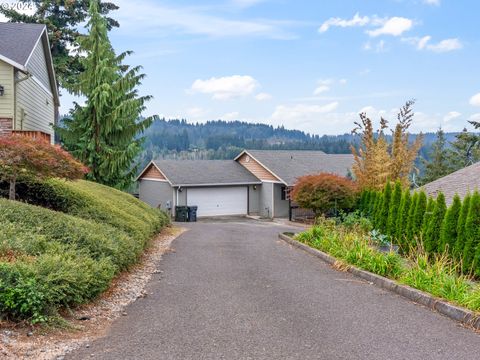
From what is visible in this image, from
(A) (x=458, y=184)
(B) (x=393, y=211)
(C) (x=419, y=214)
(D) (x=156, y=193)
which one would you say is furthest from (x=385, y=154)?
(D) (x=156, y=193)

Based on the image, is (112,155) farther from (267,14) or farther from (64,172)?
(64,172)

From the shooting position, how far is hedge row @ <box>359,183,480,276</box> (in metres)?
10.2

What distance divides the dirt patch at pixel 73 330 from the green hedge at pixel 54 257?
15cm

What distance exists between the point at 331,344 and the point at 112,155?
18.3m

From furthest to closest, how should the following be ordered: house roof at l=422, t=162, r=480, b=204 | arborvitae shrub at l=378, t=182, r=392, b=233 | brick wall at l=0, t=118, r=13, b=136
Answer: brick wall at l=0, t=118, r=13, b=136 → arborvitae shrub at l=378, t=182, r=392, b=233 → house roof at l=422, t=162, r=480, b=204

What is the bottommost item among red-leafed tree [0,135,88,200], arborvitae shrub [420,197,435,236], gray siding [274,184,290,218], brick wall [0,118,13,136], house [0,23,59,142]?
gray siding [274,184,290,218]

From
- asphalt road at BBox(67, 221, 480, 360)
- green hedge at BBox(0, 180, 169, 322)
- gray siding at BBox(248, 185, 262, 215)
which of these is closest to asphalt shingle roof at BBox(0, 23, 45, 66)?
green hedge at BBox(0, 180, 169, 322)

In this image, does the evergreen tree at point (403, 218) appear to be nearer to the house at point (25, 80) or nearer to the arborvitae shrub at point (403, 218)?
the arborvitae shrub at point (403, 218)

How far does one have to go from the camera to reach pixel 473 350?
5.17m

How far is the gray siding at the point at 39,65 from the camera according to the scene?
17938mm

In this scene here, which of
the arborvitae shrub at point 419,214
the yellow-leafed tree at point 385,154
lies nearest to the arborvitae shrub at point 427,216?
the arborvitae shrub at point 419,214

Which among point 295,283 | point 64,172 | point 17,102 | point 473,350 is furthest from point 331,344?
point 17,102

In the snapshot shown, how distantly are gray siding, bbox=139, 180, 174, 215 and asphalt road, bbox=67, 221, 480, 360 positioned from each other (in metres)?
22.3

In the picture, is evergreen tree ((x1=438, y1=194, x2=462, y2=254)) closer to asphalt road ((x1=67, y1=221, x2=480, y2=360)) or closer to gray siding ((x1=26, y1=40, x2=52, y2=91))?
asphalt road ((x1=67, y1=221, x2=480, y2=360))
